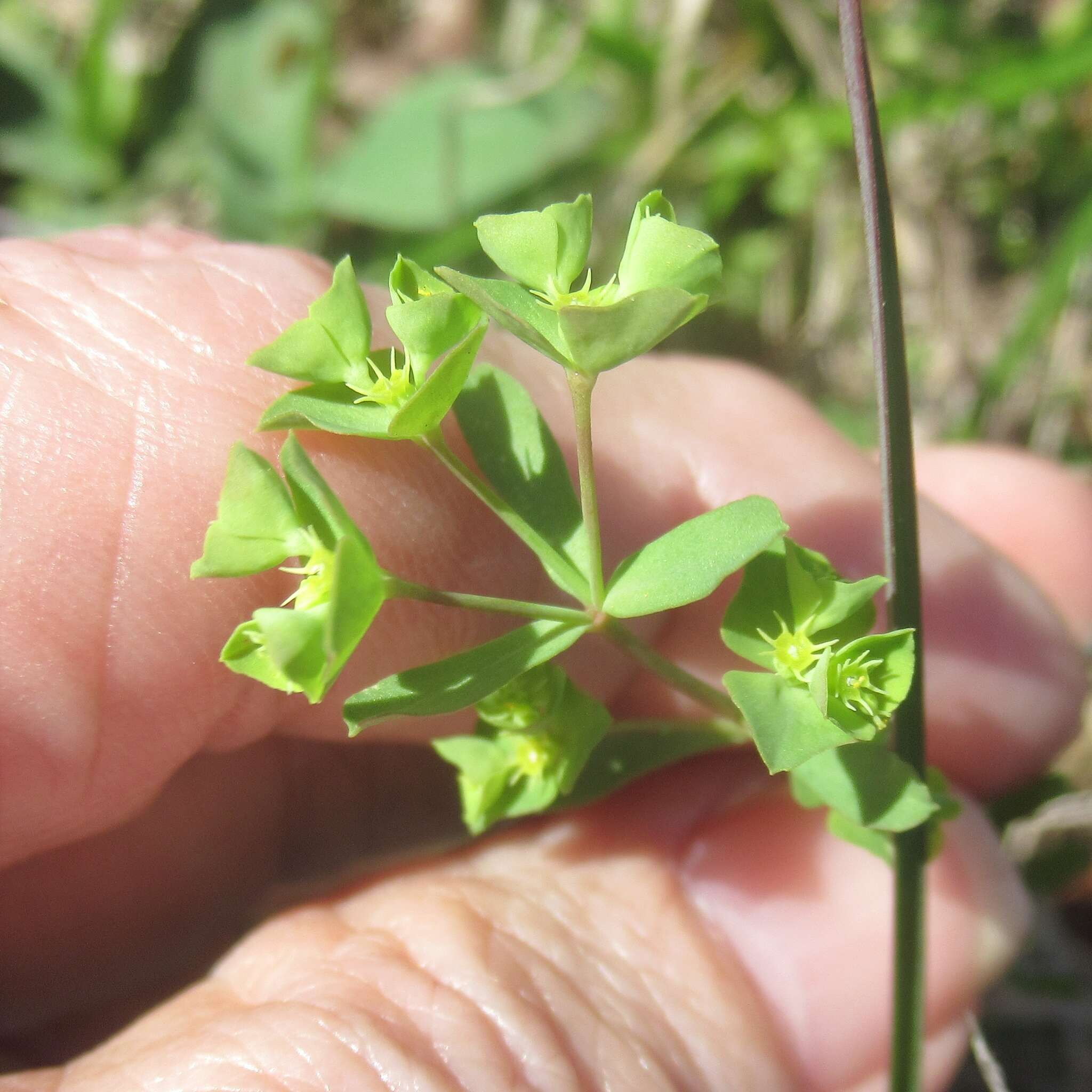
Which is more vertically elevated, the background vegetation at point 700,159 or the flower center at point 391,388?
the background vegetation at point 700,159

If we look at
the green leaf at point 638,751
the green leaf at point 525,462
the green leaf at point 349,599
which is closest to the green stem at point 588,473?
the green leaf at point 525,462

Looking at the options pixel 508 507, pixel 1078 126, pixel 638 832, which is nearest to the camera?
pixel 508 507

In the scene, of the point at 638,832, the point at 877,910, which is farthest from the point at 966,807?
the point at 638,832

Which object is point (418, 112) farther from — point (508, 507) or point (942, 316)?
point (508, 507)

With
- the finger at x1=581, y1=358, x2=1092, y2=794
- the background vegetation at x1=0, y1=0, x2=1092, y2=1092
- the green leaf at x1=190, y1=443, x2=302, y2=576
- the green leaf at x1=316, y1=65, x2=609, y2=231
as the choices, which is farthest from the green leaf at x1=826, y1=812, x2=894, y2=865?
the green leaf at x1=316, y1=65, x2=609, y2=231

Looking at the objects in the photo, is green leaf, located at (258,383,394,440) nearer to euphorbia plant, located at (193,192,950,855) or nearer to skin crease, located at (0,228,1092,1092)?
euphorbia plant, located at (193,192,950,855)

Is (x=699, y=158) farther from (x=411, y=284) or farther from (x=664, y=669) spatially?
(x=664, y=669)

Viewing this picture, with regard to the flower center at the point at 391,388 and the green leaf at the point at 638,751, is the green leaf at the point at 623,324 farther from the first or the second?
the green leaf at the point at 638,751

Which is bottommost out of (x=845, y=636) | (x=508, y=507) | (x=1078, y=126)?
(x=845, y=636)
